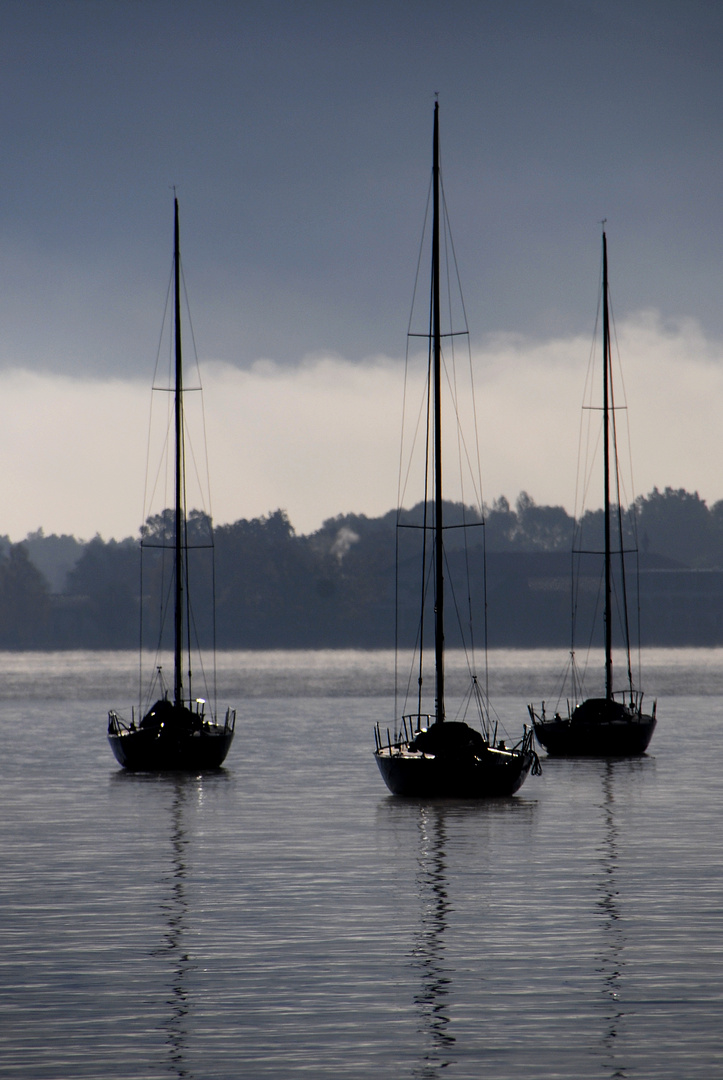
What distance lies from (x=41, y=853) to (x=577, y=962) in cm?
1536

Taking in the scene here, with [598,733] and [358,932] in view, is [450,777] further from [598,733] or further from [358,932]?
[598,733]

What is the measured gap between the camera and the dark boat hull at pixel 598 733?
59000 mm

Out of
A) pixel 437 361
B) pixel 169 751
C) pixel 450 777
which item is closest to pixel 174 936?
pixel 450 777

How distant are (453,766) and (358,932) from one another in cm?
1753

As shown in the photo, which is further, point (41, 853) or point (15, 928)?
point (41, 853)

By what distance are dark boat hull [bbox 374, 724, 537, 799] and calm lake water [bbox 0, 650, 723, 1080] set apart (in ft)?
2.02

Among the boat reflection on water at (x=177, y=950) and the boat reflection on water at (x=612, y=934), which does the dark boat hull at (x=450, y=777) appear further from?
the boat reflection on water at (x=177, y=950)

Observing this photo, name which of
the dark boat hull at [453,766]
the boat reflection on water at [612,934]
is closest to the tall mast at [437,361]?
the dark boat hull at [453,766]

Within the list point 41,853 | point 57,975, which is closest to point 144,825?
point 41,853

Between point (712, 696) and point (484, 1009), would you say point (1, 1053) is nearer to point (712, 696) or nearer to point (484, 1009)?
point (484, 1009)

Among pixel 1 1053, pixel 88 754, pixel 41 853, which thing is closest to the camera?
pixel 1 1053

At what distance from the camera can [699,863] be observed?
96.7 ft

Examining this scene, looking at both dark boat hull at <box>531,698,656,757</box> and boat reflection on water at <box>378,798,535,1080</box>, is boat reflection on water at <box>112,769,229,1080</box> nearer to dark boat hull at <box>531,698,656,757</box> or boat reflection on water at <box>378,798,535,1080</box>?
boat reflection on water at <box>378,798,535,1080</box>

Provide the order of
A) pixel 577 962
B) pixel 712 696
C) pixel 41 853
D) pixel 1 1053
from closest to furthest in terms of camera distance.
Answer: pixel 1 1053 → pixel 577 962 → pixel 41 853 → pixel 712 696
